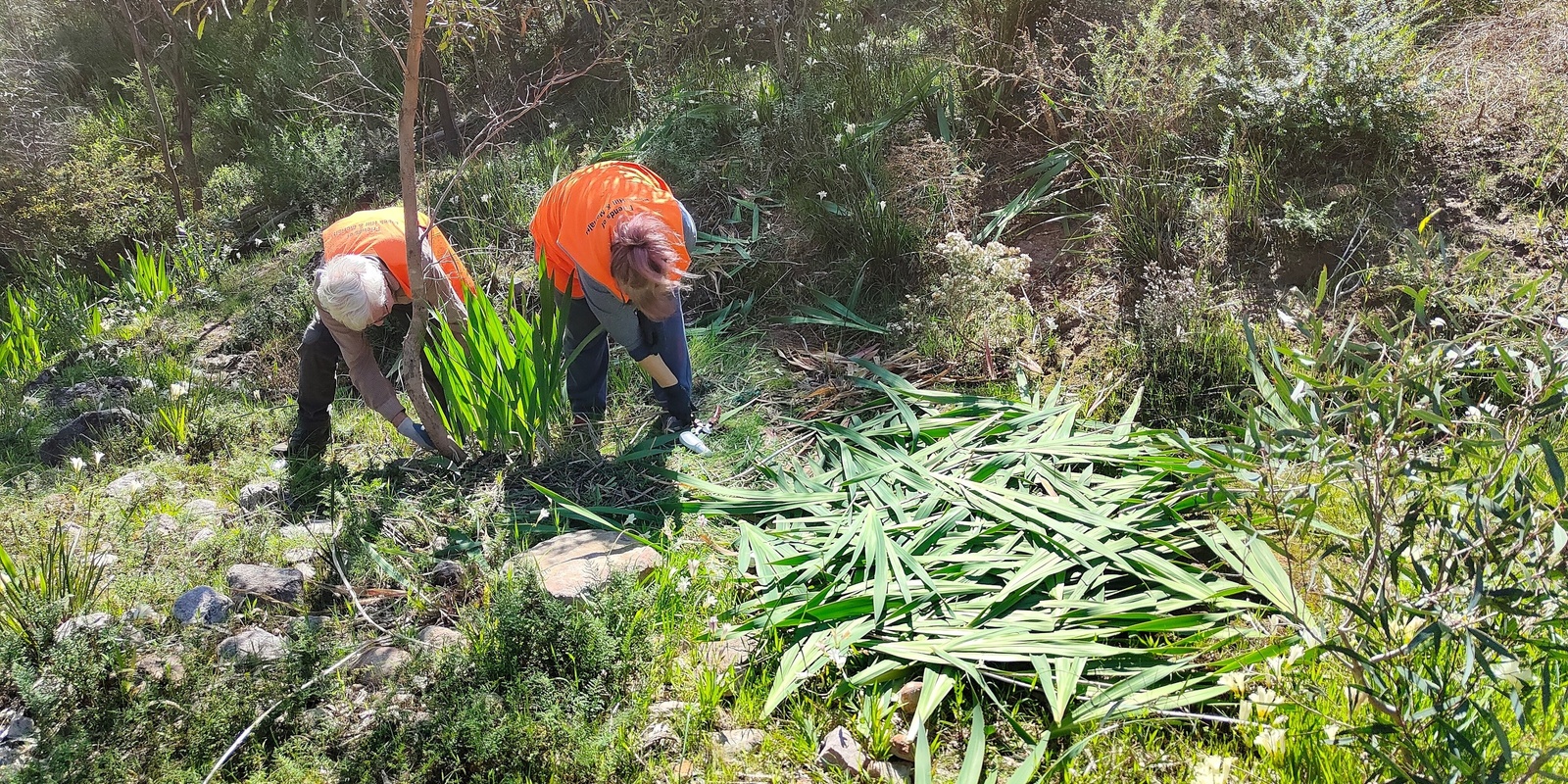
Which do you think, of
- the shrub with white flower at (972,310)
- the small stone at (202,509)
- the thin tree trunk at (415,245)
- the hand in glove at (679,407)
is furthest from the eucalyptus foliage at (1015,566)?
the small stone at (202,509)

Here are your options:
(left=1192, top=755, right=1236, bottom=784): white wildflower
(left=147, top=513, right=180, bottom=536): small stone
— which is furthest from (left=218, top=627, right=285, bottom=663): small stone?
(left=1192, top=755, right=1236, bottom=784): white wildflower

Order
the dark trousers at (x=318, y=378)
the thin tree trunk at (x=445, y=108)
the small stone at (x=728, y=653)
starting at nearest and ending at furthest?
1. the small stone at (x=728, y=653)
2. the dark trousers at (x=318, y=378)
3. the thin tree trunk at (x=445, y=108)

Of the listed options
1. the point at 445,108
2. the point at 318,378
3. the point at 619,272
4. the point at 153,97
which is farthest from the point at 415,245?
the point at 153,97

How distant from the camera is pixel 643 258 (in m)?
3.05

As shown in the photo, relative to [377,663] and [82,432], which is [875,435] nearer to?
[377,663]

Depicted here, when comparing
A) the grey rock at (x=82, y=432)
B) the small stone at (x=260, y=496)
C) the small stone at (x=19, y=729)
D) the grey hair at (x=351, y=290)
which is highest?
the grey hair at (x=351, y=290)

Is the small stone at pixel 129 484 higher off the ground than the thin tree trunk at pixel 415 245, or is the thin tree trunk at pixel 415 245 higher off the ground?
the thin tree trunk at pixel 415 245

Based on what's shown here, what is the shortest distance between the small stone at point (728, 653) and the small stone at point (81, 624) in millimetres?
1590

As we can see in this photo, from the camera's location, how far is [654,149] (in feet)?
18.1

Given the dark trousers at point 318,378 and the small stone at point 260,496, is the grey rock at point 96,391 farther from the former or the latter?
the small stone at point 260,496

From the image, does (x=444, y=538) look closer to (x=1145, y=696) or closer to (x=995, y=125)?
(x=1145, y=696)

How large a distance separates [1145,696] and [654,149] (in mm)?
4379

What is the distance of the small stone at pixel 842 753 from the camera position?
210cm

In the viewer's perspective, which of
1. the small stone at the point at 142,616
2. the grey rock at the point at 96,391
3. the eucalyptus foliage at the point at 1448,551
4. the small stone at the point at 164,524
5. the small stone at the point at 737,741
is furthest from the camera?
the grey rock at the point at 96,391
